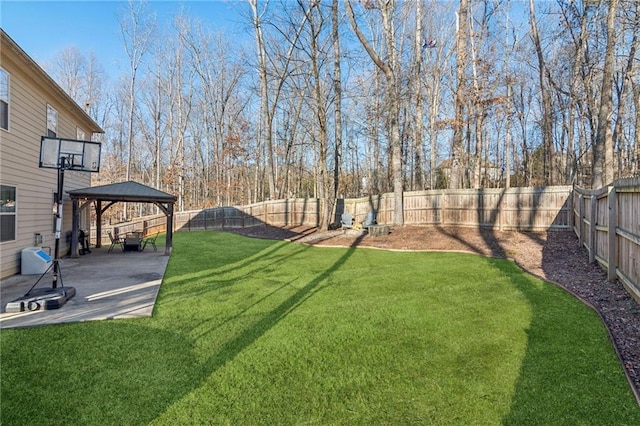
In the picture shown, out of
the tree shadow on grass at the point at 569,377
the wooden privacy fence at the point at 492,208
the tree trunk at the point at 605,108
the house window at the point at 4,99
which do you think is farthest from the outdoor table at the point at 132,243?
the tree trunk at the point at 605,108

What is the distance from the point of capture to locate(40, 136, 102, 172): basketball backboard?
535cm

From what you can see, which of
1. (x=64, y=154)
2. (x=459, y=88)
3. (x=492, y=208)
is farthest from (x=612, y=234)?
(x=459, y=88)

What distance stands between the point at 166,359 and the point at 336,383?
1.59 meters

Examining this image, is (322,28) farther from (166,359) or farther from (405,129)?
(166,359)

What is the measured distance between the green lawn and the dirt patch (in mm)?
206

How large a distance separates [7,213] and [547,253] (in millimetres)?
11373

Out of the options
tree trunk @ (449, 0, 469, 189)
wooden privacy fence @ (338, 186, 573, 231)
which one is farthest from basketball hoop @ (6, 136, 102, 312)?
tree trunk @ (449, 0, 469, 189)

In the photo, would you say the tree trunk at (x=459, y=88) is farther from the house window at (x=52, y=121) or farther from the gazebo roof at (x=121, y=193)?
the house window at (x=52, y=121)

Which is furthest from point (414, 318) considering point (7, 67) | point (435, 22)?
point (435, 22)

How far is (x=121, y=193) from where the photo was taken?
32.3 feet

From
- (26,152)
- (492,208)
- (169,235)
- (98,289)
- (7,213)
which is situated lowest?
(98,289)

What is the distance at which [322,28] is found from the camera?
14844 mm

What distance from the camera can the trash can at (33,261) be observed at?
711 cm

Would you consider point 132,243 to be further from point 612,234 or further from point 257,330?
point 612,234
